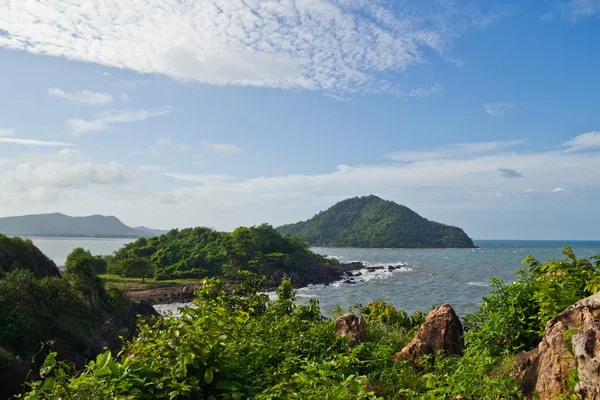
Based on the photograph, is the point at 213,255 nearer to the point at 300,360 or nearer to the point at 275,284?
the point at 275,284

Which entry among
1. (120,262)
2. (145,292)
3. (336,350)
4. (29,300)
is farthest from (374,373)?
(120,262)

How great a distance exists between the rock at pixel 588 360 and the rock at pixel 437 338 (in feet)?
8.10

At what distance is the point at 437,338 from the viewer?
552cm

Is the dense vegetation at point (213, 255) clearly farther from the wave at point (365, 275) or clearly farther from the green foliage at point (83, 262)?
the wave at point (365, 275)

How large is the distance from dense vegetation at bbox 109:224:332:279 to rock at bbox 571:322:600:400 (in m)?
49.6

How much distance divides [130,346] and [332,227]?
16285 cm

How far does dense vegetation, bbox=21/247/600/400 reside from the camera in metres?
2.60

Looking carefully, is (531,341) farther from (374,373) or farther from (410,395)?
(410,395)

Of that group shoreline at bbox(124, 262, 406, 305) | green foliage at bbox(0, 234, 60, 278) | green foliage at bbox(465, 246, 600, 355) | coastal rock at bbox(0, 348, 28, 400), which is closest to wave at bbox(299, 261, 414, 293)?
shoreline at bbox(124, 262, 406, 305)

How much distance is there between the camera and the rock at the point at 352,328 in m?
5.66

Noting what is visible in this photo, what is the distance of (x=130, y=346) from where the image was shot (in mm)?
3504

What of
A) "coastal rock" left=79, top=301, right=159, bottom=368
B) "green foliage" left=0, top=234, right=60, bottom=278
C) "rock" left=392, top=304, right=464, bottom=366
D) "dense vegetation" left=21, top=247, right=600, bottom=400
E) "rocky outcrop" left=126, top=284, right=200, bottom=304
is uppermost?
"dense vegetation" left=21, top=247, right=600, bottom=400

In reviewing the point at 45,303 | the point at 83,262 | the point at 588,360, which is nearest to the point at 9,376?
the point at 45,303

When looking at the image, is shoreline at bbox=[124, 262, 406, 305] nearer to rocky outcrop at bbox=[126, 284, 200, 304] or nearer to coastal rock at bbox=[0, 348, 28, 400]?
rocky outcrop at bbox=[126, 284, 200, 304]
